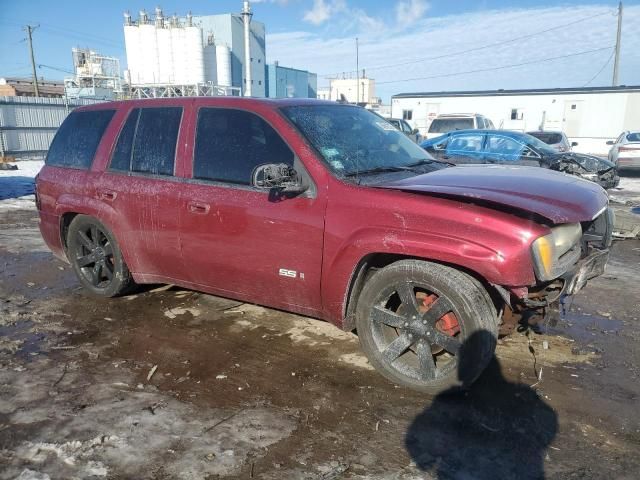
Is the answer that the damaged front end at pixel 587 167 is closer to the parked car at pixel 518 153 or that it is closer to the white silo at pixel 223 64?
the parked car at pixel 518 153

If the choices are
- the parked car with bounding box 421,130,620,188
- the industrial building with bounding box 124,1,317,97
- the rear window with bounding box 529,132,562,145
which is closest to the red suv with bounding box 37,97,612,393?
the parked car with bounding box 421,130,620,188

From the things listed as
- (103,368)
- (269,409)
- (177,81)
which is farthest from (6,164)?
(177,81)

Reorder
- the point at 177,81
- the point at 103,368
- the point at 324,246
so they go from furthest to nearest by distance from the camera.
→ the point at 177,81 < the point at 103,368 < the point at 324,246

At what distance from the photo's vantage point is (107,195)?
4461 mm

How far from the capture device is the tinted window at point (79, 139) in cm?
473

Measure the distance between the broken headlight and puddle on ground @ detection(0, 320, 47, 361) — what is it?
3.68m

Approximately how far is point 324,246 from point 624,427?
6.85ft

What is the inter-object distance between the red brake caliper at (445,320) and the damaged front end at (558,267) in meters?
0.36

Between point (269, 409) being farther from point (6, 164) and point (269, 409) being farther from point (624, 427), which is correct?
point (6, 164)

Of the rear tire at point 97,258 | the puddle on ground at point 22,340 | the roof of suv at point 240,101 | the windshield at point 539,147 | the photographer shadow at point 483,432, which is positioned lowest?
the puddle on ground at point 22,340

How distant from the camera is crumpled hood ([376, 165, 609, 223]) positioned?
9.61 feet

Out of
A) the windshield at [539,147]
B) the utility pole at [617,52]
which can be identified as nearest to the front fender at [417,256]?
the windshield at [539,147]

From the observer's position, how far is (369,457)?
2.61 meters

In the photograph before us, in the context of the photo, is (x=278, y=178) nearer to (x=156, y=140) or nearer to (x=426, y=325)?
(x=426, y=325)
